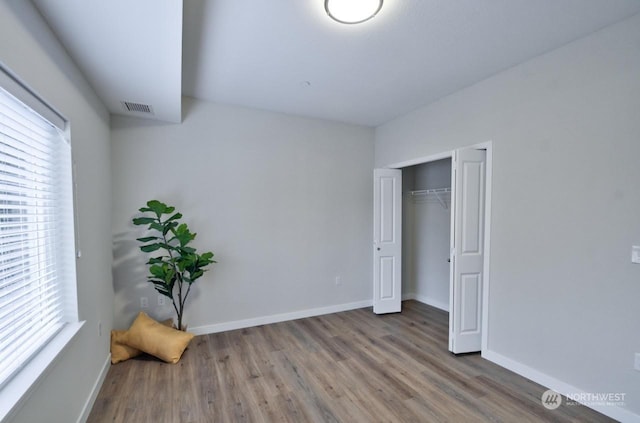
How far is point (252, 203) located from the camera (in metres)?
3.57

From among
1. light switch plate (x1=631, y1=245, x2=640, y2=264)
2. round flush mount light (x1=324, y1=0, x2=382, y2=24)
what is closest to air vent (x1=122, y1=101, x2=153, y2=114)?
round flush mount light (x1=324, y1=0, x2=382, y2=24)

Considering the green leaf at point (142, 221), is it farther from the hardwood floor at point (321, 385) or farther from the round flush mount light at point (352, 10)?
the round flush mount light at point (352, 10)

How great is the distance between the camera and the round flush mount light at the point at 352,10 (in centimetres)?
171

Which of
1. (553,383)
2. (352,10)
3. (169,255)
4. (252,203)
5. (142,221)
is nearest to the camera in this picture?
(352,10)

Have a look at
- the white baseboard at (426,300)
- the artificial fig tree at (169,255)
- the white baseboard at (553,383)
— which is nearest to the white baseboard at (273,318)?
the artificial fig tree at (169,255)

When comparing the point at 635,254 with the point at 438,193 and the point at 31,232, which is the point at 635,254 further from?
the point at 31,232

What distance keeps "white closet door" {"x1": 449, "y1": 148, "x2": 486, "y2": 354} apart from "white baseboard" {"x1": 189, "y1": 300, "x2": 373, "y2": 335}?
5.21 feet

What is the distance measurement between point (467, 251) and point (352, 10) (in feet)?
7.89

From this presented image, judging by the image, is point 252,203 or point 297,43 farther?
point 252,203

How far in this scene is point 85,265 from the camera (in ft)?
6.79

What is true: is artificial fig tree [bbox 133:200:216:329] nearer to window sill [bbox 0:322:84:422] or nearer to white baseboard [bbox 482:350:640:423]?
window sill [bbox 0:322:84:422]

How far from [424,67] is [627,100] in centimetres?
143

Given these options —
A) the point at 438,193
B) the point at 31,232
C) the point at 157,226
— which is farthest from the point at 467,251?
the point at 31,232

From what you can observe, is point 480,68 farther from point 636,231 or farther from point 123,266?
point 123,266
